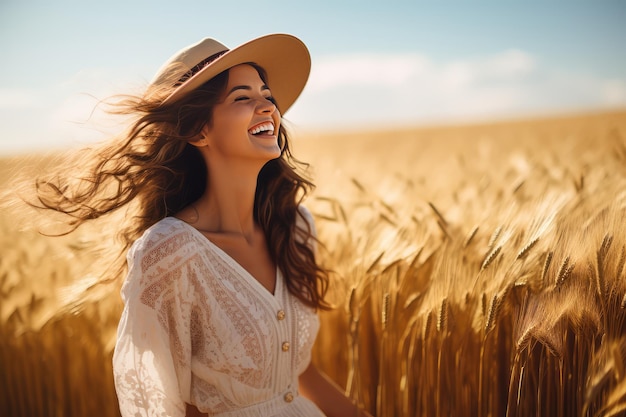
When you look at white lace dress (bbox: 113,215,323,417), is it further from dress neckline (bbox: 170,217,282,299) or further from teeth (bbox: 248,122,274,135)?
teeth (bbox: 248,122,274,135)

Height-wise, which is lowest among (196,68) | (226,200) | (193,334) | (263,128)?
(193,334)

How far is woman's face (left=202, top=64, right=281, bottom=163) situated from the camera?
1.42 meters

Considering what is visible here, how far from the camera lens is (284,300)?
1.52 meters

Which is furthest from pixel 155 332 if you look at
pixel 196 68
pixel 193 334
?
pixel 196 68

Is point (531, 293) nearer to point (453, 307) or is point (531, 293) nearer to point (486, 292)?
point (486, 292)

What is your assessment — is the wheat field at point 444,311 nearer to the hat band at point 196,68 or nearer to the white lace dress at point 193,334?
the white lace dress at point 193,334

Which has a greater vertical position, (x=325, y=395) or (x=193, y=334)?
(x=193, y=334)

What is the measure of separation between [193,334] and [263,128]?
0.63m

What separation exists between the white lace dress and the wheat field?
0.32 meters

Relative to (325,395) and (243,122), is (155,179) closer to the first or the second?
(243,122)

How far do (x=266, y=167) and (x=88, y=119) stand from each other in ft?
1.97

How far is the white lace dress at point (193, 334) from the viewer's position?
4.21 feet

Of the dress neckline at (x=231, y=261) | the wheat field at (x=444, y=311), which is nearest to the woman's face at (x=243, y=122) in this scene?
the dress neckline at (x=231, y=261)

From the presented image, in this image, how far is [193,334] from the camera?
1.37 metres
